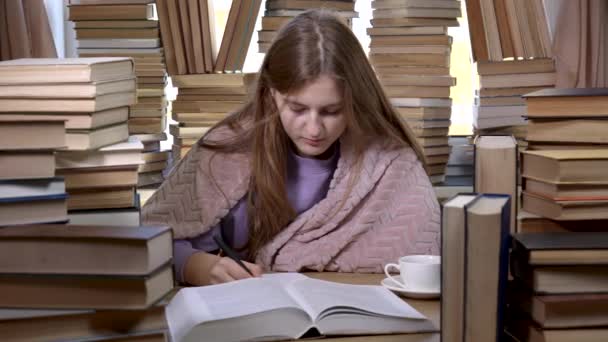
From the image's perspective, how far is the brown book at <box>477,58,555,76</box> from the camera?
3.55 m

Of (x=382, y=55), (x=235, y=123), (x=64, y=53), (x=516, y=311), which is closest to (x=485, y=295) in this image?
(x=516, y=311)

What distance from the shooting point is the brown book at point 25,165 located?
1254 mm

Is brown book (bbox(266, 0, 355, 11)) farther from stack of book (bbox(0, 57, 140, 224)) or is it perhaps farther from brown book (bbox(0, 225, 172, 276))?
brown book (bbox(0, 225, 172, 276))

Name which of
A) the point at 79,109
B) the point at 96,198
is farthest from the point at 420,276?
the point at 79,109

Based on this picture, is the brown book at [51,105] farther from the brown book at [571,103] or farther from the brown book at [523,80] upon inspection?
the brown book at [523,80]

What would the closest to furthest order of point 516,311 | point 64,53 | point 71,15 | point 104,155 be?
point 516,311 < point 104,155 < point 71,15 < point 64,53

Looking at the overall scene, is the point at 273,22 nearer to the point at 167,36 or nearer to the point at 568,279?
the point at 167,36

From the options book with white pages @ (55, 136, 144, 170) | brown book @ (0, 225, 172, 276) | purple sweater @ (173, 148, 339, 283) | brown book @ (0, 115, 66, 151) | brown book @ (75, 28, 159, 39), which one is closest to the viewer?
brown book @ (0, 225, 172, 276)

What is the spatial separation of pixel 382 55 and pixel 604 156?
236cm

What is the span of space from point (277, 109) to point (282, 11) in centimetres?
135

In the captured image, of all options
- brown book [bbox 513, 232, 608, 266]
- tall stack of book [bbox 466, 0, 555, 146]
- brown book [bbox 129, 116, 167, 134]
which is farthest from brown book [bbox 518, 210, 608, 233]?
brown book [bbox 129, 116, 167, 134]

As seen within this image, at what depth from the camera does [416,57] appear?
3.65 metres

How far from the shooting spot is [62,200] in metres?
1.27

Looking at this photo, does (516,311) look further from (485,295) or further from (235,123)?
(235,123)
